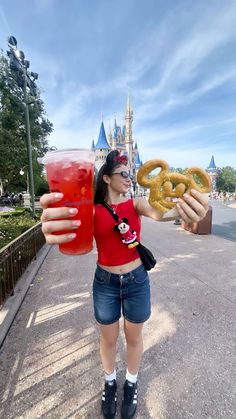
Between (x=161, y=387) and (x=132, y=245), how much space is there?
4.83 ft

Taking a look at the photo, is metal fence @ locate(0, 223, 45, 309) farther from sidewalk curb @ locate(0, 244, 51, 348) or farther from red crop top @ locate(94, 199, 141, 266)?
red crop top @ locate(94, 199, 141, 266)

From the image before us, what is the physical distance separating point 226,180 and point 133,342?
87.2m

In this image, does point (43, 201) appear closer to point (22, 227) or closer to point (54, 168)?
point (54, 168)

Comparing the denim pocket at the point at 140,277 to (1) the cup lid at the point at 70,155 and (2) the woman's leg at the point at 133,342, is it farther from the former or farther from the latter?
(1) the cup lid at the point at 70,155

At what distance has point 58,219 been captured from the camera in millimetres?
1308

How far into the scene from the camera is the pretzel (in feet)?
4.57

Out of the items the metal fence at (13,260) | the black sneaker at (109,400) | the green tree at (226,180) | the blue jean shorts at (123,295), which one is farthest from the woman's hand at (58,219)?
the green tree at (226,180)

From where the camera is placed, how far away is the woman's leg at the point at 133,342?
6.29ft

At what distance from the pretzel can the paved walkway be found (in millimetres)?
1732

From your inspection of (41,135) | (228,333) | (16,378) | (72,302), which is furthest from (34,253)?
(41,135)

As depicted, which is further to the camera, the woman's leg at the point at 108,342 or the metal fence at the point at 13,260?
the metal fence at the point at 13,260

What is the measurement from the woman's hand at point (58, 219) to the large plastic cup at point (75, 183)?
37mm

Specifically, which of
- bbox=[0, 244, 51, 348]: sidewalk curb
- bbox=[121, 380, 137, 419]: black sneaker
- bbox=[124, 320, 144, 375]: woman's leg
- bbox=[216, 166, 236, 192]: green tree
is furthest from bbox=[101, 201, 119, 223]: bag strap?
bbox=[216, 166, 236, 192]: green tree

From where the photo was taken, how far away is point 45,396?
212cm
